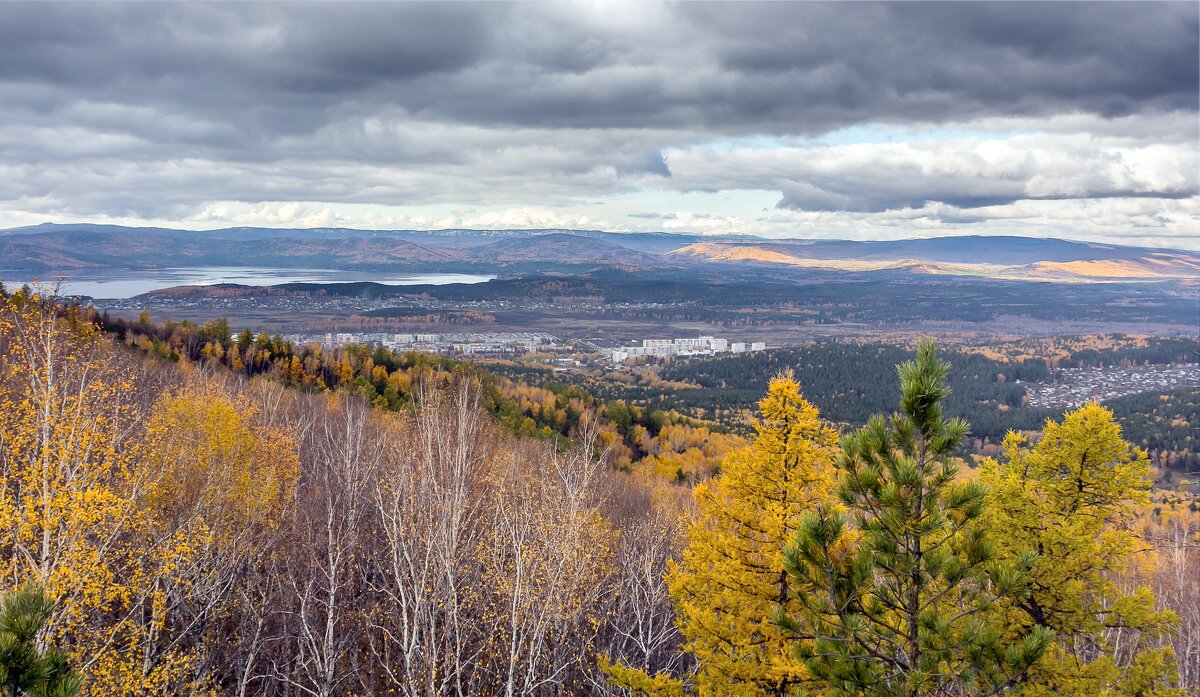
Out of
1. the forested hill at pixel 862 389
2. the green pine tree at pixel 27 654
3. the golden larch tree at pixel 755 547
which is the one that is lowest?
the forested hill at pixel 862 389

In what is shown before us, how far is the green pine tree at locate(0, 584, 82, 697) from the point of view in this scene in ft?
15.8

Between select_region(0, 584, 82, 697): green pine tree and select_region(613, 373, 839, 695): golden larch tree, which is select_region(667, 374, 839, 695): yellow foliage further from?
select_region(0, 584, 82, 697): green pine tree

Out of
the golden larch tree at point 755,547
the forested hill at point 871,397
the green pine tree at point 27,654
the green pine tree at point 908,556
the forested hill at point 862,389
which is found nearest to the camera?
the green pine tree at point 27,654

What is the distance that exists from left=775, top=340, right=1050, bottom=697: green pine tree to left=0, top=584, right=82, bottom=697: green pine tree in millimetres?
7269

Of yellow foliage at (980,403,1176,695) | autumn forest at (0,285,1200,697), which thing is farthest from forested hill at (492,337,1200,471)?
yellow foliage at (980,403,1176,695)

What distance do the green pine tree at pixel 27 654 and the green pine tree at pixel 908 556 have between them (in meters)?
7.27

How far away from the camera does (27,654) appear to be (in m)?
4.89

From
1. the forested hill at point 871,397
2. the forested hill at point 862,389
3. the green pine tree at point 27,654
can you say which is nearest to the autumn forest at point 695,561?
the green pine tree at point 27,654

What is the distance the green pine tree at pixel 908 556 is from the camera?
308 inches

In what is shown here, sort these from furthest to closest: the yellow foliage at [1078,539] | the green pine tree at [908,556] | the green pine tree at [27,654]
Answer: the yellow foliage at [1078,539] → the green pine tree at [908,556] → the green pine tree at [27,654]

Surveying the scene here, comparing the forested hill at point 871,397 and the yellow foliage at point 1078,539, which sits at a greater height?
the yellow foliage at point 1078,539

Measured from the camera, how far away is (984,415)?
15175 centimetres

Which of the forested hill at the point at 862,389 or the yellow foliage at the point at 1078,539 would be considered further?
the forested hill at the point at 862,389

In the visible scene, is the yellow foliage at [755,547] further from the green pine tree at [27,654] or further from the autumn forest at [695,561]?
the green pine tree at [27,654]
